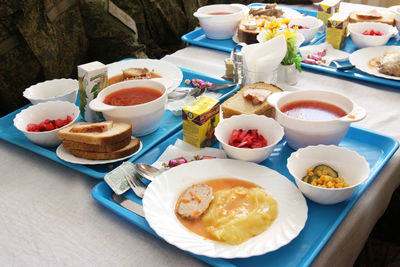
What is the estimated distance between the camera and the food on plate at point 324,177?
0.93 m

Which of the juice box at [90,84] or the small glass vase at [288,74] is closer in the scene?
the juice box at [90,84]

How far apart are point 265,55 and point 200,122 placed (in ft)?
1.66

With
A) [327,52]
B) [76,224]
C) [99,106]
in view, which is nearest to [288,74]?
[327,52]

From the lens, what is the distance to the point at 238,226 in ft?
2.74

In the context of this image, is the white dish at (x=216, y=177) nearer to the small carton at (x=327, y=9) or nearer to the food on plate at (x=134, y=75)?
the food on plate at (x=134, y=75)

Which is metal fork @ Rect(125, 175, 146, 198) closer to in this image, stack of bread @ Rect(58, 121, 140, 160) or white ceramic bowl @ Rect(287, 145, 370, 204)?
stack of bread @ Rect(58, 121, 140, 160)

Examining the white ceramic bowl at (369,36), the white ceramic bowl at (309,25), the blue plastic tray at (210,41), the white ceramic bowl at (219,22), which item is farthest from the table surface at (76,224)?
the white ceramic bowl at (219,22)

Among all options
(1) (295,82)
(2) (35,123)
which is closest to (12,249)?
(2) (35,123)

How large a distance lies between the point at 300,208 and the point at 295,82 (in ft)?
2.74

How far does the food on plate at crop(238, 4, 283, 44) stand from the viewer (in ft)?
6.07

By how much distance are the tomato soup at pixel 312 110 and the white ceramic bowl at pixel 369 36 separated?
79 cm

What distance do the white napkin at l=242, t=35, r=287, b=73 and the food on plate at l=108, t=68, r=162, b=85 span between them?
391mm

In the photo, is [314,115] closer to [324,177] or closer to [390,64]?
[324,177]

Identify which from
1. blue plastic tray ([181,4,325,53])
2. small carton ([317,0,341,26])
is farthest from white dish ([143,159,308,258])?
small carton ([317,0,341,26])
